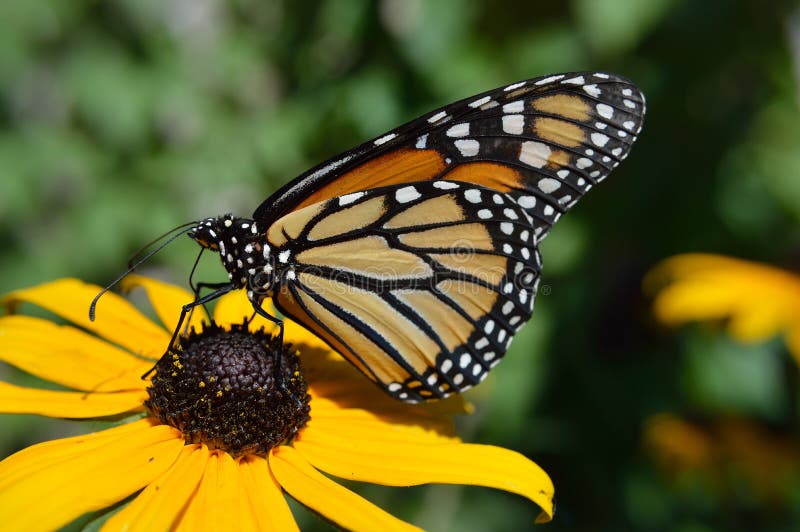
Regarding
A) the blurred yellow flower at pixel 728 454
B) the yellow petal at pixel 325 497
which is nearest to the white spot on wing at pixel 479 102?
the yellow petal at pixel 325 497

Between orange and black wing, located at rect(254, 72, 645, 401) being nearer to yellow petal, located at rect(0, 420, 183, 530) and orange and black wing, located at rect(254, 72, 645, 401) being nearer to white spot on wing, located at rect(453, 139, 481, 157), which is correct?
white spot on wing, located at rect(453, 139, 481, 157)

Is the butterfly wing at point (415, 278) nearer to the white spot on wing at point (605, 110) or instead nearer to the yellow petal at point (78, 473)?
the white spot on wing at point (605, 110)

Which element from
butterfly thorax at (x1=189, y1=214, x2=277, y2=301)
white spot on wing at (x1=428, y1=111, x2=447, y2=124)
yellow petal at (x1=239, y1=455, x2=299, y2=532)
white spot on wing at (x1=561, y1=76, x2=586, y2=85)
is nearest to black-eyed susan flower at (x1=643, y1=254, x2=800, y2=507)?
white spot on wing at (x1=561, y1=76, x2=586, y2=85)

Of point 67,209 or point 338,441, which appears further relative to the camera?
point 67,209

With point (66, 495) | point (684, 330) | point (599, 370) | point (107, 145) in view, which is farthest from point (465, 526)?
point (107, 145)

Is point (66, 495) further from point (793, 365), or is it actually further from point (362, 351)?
point (793, 365)

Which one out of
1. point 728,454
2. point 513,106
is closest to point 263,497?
point 513,106
